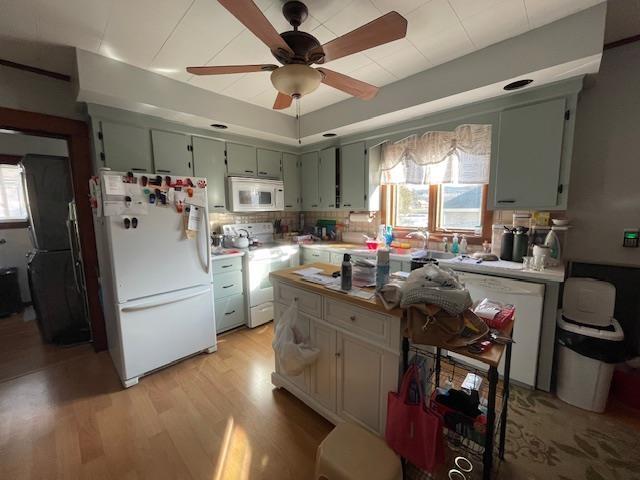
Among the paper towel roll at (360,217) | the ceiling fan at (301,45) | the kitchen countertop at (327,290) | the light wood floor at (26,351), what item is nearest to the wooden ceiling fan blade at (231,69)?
the ceiling fan at (301,45)

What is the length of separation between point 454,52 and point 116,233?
2.89 m

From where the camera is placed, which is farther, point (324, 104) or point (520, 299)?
point (324, 104)

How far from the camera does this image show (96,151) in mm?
2279

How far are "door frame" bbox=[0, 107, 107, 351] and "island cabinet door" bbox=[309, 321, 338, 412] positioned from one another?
2.35 m

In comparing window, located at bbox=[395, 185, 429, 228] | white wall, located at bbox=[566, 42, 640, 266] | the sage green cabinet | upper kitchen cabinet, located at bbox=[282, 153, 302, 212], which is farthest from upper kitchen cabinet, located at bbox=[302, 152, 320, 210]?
white wall, located at bbox=[566, 42, 640, 266]

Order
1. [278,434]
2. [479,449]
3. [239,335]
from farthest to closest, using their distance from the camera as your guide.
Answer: [239,335], [278,434], [479,449]

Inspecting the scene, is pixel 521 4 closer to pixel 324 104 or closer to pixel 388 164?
pixel 388 164

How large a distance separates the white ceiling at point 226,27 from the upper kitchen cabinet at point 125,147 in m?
0.56

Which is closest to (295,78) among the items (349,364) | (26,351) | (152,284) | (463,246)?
→ (349,364)

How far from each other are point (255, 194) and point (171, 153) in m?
1.01

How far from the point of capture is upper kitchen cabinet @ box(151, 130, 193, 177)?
259 centimetres

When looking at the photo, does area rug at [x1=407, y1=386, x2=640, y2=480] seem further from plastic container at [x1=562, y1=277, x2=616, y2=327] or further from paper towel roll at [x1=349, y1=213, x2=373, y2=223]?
paper towel roll at [x1=349, y1=213, x2=373, y2=223]

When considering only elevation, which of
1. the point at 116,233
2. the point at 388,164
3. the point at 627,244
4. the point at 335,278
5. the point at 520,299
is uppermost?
the point at 388,164

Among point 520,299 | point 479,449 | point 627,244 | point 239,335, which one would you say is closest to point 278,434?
point 479,449
